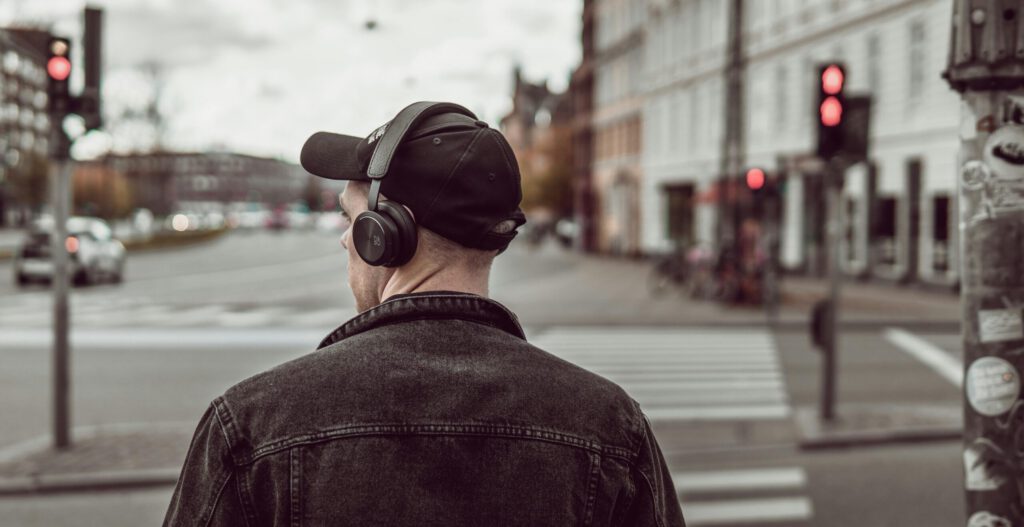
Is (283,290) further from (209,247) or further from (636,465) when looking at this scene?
(209,247)

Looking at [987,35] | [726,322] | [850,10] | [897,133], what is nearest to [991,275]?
[987,35]

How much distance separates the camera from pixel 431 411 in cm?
167

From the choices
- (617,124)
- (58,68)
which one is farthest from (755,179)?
(617,124)

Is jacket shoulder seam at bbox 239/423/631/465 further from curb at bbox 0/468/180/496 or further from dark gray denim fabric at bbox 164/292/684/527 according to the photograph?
curb at bbox 0/468/180/496

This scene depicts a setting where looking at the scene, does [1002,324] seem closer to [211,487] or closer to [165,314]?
[211,487]

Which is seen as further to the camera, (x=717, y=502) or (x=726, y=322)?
(x=726, y=322)

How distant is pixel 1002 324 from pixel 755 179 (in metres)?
17.9

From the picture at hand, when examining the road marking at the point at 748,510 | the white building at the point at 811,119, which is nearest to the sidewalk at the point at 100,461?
the road marking at the point at 748,510

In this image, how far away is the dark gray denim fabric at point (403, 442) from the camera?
5.47 ft

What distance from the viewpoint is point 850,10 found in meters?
28.9

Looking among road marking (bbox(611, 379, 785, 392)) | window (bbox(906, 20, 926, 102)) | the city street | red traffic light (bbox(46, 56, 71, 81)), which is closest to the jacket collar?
the city street

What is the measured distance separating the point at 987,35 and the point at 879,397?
915 centimetres

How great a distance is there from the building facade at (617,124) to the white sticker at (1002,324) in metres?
47.0

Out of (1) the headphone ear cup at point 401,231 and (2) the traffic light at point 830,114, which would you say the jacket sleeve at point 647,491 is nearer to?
(1) the headphone ear cup at point 401,231
